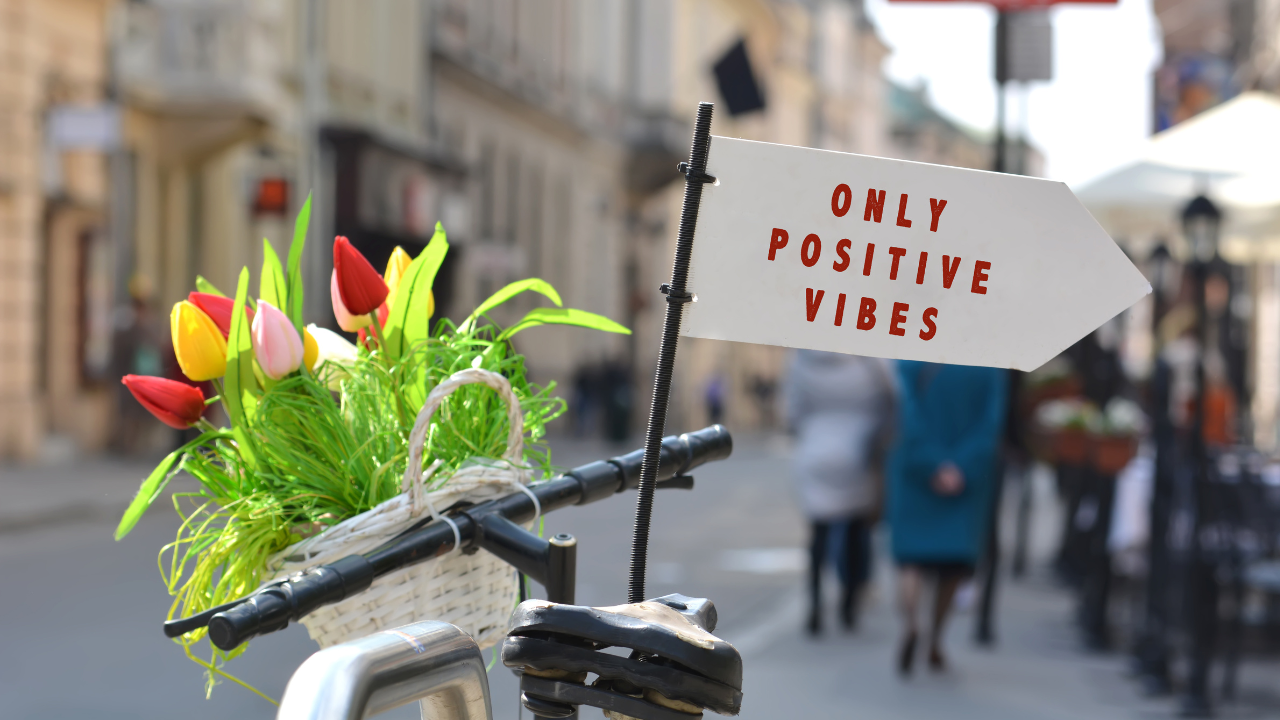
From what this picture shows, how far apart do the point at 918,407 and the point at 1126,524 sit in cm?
224

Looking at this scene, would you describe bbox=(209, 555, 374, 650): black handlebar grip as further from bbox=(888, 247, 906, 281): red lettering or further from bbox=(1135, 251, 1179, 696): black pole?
bbox=(1135, 251, 1179, 696): black pole

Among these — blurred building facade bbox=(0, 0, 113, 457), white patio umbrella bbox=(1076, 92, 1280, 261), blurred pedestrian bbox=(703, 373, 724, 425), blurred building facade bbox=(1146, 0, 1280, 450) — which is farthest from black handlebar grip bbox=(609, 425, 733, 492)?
blurred pedestrian bbox=(703, 373, 724, 425)

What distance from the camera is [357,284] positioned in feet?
4.99

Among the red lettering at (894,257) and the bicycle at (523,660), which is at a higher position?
the red lettering at (894,257)

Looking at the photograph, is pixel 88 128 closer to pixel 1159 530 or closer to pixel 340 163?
pixel 340 163

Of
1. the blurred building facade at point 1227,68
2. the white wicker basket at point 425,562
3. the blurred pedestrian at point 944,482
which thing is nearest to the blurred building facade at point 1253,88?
the blurred building facade at point 1227,68

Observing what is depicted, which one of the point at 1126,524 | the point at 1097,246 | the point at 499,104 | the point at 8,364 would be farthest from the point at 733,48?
the point at 1097,246

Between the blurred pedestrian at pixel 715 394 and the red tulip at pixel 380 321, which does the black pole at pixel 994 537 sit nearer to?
the red tulip at pixel 380 321

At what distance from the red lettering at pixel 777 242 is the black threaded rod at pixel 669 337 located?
0.26ft

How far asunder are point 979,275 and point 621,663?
0.53 metres

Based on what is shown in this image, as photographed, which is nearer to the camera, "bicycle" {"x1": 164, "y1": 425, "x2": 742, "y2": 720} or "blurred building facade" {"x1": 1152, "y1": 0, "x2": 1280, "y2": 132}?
"bicycle" {"x1": 164, "y1": 425, "x2": 742, "y2": 720}

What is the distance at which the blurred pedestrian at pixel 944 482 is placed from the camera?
20.4 feet

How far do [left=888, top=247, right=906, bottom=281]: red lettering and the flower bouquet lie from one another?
0.35 m

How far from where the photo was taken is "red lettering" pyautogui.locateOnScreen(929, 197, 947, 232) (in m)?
1.37
